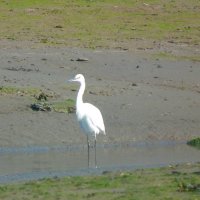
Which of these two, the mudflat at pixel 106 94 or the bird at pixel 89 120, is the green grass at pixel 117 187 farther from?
the mudflat at pixel 106 94

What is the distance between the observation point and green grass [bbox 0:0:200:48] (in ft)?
88.7

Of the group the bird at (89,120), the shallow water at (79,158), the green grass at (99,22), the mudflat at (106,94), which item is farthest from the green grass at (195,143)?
the green grass at (99,22)

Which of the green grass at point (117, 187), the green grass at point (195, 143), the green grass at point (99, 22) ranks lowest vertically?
the green grass at point (195, 143)

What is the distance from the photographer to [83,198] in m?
11.2

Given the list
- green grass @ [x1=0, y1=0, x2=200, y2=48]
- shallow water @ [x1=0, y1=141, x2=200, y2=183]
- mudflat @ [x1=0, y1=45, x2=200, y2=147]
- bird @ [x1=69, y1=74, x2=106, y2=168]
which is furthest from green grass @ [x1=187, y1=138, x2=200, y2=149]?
green grass @ [x1=0, y1=0, x2=200, y2=48]

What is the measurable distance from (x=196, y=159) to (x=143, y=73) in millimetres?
7513

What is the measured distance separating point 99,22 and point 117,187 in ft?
59.7

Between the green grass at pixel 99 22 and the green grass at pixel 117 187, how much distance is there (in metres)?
13.2

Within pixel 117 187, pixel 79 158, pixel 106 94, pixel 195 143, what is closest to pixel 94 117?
pixel 79 158

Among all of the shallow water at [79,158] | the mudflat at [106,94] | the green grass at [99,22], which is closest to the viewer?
the shallow water at [79,158]

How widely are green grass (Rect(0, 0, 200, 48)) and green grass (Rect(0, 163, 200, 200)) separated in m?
13.2

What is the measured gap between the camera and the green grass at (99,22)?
27047 millimetres

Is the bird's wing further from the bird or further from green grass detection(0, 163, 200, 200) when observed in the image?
green grass detection(0, 163, 200, 200)

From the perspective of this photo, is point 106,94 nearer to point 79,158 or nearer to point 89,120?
point 89,120
